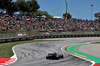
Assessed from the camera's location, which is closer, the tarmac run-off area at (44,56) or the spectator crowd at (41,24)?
the tarmac run-off area at (44,56)

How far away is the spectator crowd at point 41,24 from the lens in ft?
137

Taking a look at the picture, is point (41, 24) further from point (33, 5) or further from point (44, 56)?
point (33, 5)

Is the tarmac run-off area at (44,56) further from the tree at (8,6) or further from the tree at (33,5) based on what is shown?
the tree at (33,5)

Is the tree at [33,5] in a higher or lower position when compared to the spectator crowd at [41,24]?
higher

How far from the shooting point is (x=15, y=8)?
67438 millimetres

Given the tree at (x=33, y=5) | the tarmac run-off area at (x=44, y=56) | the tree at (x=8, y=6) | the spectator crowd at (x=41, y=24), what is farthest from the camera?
the tree at (x=33, y=5)

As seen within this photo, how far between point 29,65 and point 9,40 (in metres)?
18.0

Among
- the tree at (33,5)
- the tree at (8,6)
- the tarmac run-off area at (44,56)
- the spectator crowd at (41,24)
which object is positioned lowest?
the tarmac run-off area at (44,56)

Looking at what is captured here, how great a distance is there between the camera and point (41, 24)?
49.7 metres

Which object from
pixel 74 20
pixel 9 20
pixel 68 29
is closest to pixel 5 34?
pixel 9 20

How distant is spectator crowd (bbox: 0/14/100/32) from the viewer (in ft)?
137

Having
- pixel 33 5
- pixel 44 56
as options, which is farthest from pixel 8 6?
pixel 44 56

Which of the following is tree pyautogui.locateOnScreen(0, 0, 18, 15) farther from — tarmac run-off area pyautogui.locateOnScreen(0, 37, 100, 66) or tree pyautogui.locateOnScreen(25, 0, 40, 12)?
tarmac run-off area pyautogui.locateOnScreen(0, 37, 100, 66)

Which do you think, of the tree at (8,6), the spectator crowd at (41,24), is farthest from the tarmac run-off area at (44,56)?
the tree at (8,6)
